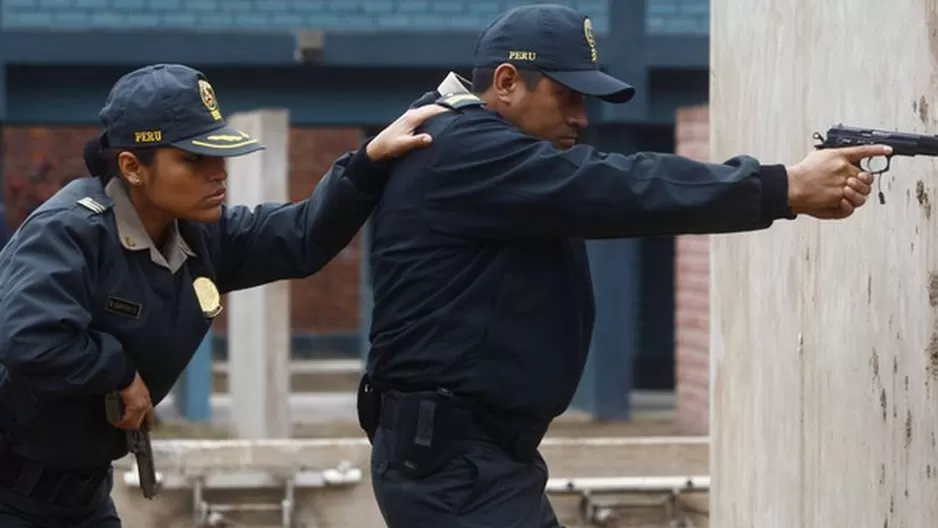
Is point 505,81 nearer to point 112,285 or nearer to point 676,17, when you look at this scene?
point 112,285

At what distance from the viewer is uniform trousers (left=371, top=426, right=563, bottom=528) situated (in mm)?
4203

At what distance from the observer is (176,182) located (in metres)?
4.44

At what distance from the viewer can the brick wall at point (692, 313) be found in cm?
1433

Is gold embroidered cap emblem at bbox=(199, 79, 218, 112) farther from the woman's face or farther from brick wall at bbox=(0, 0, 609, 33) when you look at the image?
brick wall at bbox=(0, 0, 609, 33)

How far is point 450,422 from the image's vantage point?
422cm

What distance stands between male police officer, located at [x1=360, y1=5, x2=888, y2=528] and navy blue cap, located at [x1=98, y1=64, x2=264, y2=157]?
44 centimetres

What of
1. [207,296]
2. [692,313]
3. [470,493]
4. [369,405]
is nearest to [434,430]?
[470,493]

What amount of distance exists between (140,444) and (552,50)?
1.41 m

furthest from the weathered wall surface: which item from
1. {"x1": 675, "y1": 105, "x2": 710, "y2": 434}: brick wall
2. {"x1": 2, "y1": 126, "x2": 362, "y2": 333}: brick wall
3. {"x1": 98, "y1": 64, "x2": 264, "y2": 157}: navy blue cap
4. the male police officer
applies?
{"x1": 2, "y1": 126, "x2": 362, "y2": 333}: brick wall

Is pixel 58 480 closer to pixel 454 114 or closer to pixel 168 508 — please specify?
pixel 454 114

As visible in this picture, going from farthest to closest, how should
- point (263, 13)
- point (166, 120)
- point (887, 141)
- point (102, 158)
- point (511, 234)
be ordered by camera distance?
point (263, 13) < point (102, 158) < point (166, 120) < point (511, 234) < point (887, 141)

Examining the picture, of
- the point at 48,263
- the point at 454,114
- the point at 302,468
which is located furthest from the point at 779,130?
the point at 302,468

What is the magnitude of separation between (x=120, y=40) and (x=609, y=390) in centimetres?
497

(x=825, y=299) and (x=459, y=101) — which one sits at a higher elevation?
(x=459, y=101)
